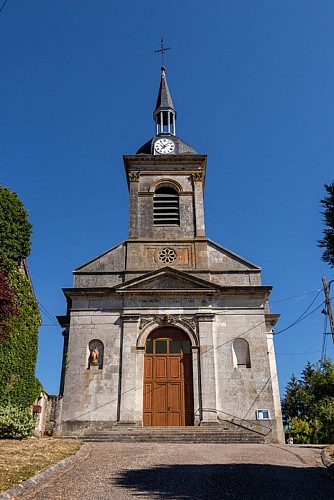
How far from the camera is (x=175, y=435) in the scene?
47.7 ft

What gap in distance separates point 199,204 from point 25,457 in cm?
1460

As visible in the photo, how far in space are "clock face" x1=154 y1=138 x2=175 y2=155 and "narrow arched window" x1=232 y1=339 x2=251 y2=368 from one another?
10370 millimetres

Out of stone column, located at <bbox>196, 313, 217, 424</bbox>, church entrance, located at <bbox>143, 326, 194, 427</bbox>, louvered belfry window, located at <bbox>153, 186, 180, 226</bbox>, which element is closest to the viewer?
stone column, located at <bbox>196, 313, 217, 424</bbox>

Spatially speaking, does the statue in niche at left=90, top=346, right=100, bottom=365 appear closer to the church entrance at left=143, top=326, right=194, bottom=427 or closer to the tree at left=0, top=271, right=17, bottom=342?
the church entrance at left=143, top=326, right=194, bottom=427

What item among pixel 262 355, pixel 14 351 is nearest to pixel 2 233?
pixel 14 351

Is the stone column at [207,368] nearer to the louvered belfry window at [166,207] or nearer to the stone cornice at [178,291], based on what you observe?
the stone cornice at [178,291]

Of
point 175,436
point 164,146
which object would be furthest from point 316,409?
point 164,146

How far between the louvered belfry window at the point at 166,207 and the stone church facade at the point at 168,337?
0.10 m

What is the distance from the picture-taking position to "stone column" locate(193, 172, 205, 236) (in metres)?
20.4

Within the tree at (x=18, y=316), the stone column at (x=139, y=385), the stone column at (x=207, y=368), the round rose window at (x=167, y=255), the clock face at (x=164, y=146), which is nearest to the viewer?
the tree at (x=18, y=316)

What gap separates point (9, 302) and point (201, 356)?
8.34m

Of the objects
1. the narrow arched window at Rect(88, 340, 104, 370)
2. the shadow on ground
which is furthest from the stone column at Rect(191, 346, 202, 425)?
the shadow on ground

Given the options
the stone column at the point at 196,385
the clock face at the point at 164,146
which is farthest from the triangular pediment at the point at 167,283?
the clock face at the point at 164,146

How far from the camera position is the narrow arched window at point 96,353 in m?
17.4
